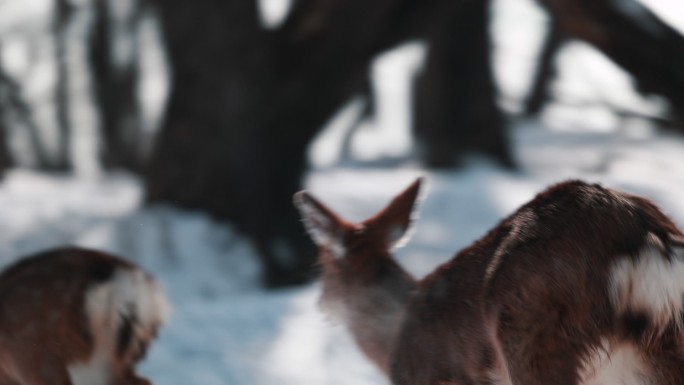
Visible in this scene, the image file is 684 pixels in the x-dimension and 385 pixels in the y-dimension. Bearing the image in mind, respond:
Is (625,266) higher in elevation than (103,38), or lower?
higher

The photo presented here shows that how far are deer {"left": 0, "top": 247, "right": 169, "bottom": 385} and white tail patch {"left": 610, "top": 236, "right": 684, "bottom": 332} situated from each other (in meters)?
2.57

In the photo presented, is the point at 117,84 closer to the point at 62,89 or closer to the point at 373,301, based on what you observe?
the point at 62,89

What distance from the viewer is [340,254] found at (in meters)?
5.61

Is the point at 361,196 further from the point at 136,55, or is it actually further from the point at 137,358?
the point at 136,55

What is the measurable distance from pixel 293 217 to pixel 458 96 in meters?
3.93

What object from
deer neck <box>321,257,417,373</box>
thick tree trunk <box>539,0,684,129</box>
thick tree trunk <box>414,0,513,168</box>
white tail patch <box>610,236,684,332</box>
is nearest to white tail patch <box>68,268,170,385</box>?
deer neck <box>321,257,417,373</box>

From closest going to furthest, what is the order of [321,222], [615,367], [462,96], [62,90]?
[615,367] < [321,222] < [462,96] < [62,90]

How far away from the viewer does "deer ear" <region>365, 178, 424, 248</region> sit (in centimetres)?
561

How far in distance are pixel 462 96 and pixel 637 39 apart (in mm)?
7736

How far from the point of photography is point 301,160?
12641 mm

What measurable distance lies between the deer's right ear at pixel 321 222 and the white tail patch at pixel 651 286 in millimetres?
2105

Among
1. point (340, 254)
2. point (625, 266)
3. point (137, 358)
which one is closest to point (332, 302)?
point (340, 254)

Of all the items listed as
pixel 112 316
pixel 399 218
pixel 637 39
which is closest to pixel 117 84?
pixel 637 39

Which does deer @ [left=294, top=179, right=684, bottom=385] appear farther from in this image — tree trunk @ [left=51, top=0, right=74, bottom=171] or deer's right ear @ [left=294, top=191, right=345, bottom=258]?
tree trunk @ [left=51, top=0, right=74, bottom=171]
